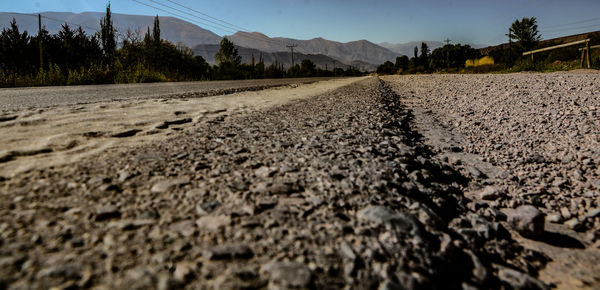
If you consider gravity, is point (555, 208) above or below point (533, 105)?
below

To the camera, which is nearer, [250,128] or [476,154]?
[250,128]

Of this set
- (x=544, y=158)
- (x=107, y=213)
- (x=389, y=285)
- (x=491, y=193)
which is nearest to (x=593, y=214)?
(x=491, y=193)

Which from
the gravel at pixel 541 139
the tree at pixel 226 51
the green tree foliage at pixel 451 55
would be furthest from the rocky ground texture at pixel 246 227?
the tree at pixel 226 51

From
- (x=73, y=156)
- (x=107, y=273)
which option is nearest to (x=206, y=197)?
(x=107, y=273)

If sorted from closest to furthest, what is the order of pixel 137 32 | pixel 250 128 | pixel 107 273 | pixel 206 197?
pixel 107 273
pixel 206 197
pixel 250 128
pixel 137 32

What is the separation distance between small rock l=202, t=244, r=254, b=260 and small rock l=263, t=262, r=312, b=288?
0.22 feet

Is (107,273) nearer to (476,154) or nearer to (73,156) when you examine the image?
(73,156)

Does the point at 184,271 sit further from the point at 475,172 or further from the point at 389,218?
the point at 475,172

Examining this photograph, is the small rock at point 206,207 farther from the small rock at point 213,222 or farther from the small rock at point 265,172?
the small rock at point 265,172

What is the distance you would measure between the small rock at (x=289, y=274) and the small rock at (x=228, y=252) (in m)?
0.07

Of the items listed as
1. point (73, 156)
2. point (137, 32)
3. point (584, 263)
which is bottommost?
point (584, 263)

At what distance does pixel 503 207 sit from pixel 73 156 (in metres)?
2.02

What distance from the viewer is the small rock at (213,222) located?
81 centimetres

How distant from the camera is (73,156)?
4.42ft
